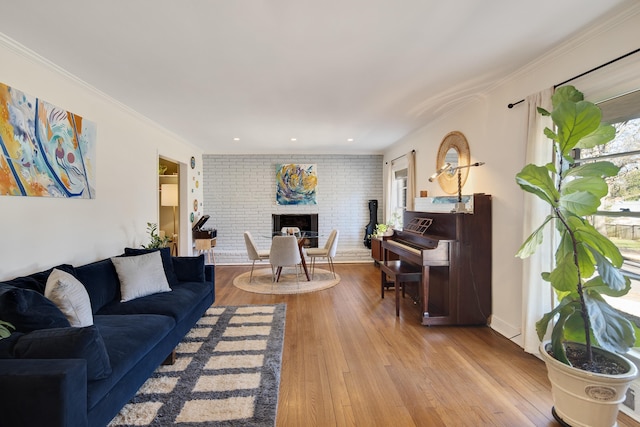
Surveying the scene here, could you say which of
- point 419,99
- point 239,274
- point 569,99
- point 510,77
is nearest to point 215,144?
point 239,274

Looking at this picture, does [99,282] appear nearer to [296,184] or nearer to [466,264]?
[466,264]

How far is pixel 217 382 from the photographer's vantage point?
6.86 ft

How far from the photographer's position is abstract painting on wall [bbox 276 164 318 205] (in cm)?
664

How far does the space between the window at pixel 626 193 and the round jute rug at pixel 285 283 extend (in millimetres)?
3334

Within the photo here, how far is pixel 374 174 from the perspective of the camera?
683cm

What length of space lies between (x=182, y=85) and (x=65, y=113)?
102 centimetres

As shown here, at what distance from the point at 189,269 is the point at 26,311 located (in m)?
1.72

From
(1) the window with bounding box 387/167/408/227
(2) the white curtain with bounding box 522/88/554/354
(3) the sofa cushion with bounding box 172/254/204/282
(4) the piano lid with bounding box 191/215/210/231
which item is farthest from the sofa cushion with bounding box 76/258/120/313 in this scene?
(1) the window with bounding box 387/167/408/227

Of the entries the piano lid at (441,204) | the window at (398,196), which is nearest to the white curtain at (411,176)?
the window at (398,196)

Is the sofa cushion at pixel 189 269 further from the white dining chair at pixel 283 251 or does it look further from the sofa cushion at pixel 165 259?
the white dining chair at pixel 283 251

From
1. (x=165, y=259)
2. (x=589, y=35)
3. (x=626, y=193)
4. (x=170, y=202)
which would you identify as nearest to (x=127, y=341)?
(x=165, y=259)

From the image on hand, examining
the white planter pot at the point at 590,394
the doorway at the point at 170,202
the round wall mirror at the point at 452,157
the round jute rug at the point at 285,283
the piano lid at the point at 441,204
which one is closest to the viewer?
the white planter pot at the point at 590,394

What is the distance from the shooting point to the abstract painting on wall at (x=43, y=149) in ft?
6.98

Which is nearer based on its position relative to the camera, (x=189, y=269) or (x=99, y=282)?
(x=99, y=282)
